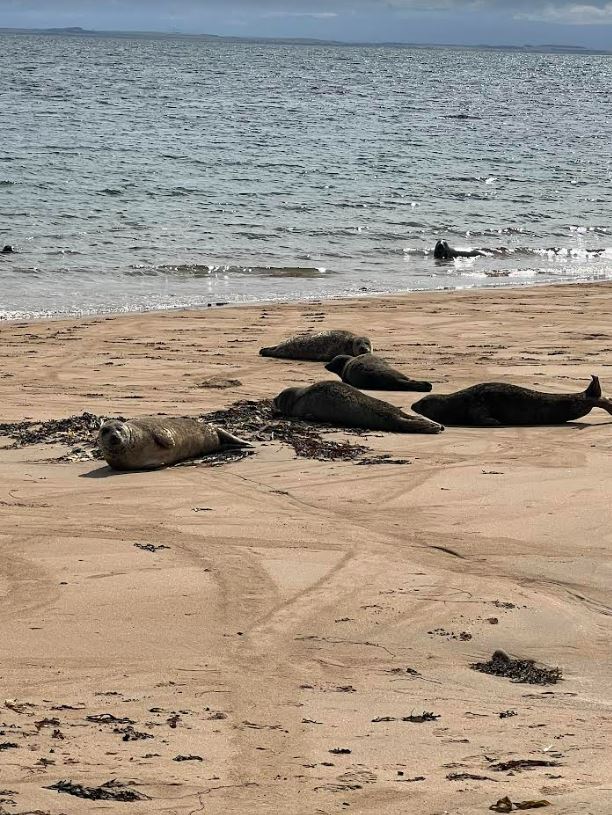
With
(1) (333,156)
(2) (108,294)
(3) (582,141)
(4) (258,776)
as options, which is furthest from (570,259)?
(3) (582,141)

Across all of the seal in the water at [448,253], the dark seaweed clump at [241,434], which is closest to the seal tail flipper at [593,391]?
the dark seaweed clump at [241,434]

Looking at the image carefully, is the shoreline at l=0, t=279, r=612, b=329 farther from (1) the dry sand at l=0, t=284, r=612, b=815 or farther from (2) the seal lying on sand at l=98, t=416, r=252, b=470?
(2) the seal lying on sand at l=98, t=416, r=252, b=470

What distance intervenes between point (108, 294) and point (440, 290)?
14.6 feet

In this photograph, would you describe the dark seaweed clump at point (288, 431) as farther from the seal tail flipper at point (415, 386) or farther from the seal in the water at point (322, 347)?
the seal in the water at point (322, 347)

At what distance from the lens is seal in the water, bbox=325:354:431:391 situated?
977 centimetres

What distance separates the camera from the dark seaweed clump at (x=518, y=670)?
4414 mm

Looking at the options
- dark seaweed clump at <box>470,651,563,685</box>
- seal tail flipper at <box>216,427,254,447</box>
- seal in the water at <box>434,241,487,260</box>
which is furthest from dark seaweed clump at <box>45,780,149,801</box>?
seal in the water at <box>434,241,487,260</box>

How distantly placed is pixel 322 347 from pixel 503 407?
294 cm

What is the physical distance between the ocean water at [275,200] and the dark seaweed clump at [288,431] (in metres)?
6.22

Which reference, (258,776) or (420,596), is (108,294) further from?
(258,776)

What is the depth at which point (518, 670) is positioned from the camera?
14.8ft

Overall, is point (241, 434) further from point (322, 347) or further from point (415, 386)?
point (322, 347)

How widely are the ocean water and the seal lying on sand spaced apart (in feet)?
23.0

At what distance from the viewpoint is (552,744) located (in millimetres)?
3740
